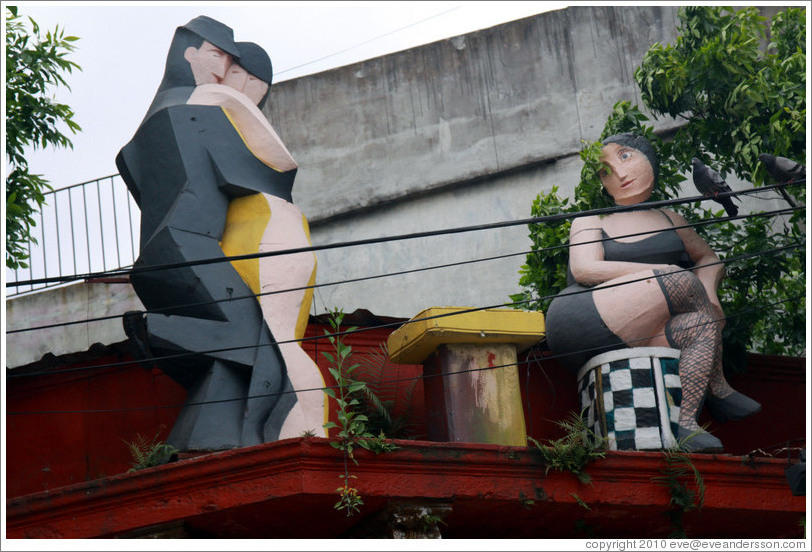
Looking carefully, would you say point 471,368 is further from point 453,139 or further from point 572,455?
point 453,139

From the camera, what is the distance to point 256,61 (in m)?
11.0

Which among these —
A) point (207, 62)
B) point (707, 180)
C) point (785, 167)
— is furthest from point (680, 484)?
point (207, 62)

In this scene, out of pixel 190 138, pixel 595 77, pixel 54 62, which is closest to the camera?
pixel 190 138

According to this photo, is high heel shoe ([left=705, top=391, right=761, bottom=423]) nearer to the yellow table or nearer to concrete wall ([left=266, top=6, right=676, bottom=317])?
the yellow table

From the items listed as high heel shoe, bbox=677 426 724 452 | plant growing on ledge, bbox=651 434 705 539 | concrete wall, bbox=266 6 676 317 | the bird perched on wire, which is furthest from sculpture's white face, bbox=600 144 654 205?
concrete wall, bbox=266 6 676 317

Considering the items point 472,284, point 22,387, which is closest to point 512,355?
point 22,387

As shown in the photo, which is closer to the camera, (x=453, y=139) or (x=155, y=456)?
(x=155, y=456)

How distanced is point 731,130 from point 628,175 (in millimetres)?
1623

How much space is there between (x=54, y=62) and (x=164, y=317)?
349 centimetres

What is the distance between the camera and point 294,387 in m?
9.88

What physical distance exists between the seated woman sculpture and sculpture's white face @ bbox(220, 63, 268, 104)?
8.46 ft

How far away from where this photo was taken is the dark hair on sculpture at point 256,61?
1095 cm

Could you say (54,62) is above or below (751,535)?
above

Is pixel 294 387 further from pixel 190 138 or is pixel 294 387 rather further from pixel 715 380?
pixel 715 380
